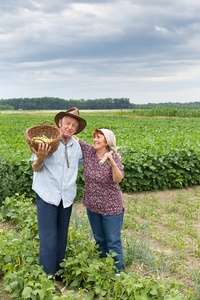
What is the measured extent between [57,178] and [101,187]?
51 cm

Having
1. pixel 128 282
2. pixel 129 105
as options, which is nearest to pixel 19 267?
pixel 128 282

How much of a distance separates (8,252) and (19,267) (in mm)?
219

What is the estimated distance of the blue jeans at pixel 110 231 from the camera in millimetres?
3295

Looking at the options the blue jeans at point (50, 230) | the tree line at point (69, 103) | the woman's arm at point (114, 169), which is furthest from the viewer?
the tree line at point (69, 103)

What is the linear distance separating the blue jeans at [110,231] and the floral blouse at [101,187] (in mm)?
89

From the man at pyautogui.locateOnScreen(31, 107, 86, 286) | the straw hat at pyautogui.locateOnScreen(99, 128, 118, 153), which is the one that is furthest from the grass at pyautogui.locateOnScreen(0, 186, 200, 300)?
the straw hat at pyautogui.locateOnScreen(99, 128, 118, 153)

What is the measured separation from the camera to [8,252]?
3498 mm

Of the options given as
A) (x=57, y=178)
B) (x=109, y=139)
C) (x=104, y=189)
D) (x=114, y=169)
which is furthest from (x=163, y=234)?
(x=57, y=178)

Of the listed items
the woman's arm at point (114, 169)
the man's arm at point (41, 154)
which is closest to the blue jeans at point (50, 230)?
the man's arm at point (41, 154)

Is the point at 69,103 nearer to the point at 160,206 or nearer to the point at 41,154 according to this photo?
the point at 160,206

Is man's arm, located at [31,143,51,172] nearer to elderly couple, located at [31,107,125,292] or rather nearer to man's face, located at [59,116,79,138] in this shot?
elderly couple, located at [31,107,125,292]

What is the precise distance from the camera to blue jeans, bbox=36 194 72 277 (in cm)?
309

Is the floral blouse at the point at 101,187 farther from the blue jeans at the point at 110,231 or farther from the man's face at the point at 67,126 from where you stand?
the man's face at the point at 67,126

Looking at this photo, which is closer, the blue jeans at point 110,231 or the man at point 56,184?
the man at point 56,184
